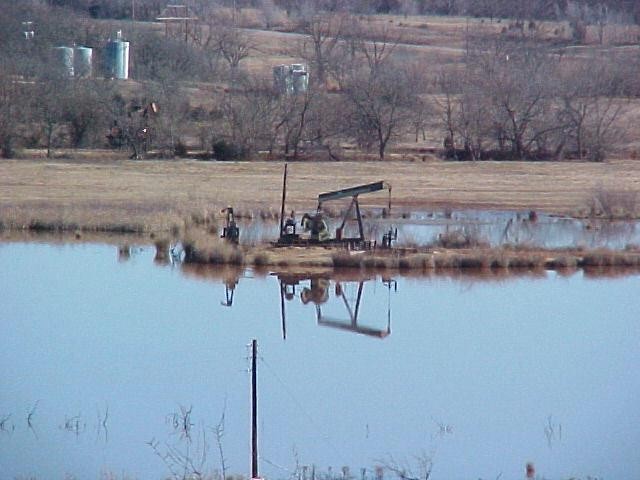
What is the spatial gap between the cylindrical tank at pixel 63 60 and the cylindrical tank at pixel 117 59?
153cm

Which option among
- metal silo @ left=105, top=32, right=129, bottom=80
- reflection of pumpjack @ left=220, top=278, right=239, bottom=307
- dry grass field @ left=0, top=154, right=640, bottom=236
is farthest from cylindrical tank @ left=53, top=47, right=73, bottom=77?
reflection of pumpjack @ left=220, top=278, right=239, bottom=307

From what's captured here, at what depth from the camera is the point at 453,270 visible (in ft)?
83.0

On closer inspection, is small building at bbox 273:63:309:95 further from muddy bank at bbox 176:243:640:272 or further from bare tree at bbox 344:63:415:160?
muddy bank at bbox 176:243:640:272

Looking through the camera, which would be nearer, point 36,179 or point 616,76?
point 36,179

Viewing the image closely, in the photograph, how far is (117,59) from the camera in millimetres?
59312

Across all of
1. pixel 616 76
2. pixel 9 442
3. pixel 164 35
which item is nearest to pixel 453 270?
pixel 9 442

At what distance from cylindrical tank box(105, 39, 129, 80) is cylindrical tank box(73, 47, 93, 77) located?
0.76 meters

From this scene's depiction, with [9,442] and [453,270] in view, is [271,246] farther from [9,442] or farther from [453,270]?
[9,442]

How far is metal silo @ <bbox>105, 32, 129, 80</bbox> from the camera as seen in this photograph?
58969 mm

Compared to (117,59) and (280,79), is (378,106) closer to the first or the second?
(280,79)

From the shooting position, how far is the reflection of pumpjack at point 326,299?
20.6 meters

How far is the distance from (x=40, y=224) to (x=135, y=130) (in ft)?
51.7

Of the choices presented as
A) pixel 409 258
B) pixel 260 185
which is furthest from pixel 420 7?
pixel 409 258

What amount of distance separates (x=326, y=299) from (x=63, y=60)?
36539mm
